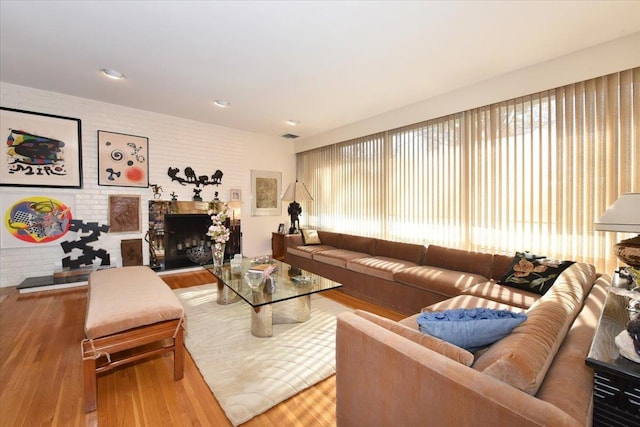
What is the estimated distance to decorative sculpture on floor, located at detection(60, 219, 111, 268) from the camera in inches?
162

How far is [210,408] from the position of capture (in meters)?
1.70

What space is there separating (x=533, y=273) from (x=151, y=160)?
18.3ft

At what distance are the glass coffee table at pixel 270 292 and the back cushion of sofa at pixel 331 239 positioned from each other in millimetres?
1705

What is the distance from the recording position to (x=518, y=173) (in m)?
3.18

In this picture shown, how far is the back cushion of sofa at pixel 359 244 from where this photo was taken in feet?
14.6

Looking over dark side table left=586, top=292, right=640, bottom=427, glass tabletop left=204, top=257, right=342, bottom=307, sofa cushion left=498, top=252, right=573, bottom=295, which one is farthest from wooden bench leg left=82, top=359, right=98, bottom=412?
sofa cushion left=498, top=252, right=573, bottom=295

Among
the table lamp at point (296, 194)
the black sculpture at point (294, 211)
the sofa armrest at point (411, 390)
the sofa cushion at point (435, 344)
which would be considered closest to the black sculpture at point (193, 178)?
the table lamp at point (296, 194)

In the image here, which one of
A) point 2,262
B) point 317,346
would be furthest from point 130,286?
point 2,262

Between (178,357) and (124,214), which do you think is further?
(124,214)

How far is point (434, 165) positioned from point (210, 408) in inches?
150

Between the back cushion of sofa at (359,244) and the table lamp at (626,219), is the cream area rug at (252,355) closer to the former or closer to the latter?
the back cushion of sofa at (359,244)

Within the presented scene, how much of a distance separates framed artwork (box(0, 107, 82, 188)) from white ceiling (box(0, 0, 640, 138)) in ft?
1.54

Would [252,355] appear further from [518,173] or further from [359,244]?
[518,173]

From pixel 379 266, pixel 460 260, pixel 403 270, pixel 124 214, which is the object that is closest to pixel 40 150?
pixel 124 214
